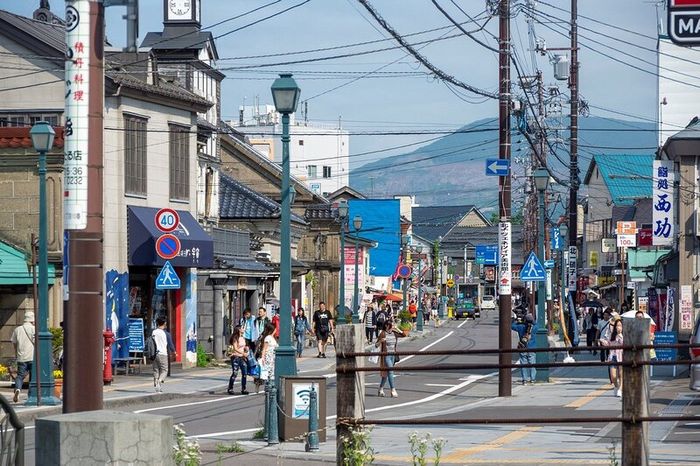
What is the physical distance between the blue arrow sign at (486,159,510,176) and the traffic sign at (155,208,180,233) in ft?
31.9

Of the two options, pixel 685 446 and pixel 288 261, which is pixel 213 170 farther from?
pixel 685 446

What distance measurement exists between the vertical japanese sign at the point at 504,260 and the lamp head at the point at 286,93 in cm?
1078

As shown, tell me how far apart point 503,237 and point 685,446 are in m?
13.4

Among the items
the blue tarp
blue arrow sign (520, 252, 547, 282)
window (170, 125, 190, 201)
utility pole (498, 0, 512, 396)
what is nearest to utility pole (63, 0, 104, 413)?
utility pole (498, 0, 512, 396)

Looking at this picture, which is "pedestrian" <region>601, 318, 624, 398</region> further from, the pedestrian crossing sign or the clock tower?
the clock tower

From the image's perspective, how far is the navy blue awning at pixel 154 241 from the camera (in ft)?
119

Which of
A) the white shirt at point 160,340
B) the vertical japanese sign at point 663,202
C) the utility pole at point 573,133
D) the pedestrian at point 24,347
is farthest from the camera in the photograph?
the utility pole at point 573,133

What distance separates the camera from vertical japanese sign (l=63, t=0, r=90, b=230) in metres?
10.8

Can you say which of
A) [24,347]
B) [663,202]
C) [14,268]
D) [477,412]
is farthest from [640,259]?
[24,347]

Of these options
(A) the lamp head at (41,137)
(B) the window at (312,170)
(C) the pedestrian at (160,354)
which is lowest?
(C) the pedestrian at (160,354)

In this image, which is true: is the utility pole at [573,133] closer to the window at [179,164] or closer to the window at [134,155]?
the window at [179,164]

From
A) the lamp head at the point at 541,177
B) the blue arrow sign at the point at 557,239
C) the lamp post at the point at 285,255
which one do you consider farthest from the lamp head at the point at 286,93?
the blue arrow sign at the point at 557,239

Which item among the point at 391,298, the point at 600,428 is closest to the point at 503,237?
the point at 600,428

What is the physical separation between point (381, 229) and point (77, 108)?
72678 mm
